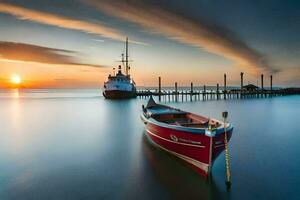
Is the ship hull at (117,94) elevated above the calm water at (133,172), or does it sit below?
above

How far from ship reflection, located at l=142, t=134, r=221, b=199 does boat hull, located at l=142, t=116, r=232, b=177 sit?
1.16ft

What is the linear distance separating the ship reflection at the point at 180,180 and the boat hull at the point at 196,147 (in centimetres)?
A: 35

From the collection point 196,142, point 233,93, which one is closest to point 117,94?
point 233,93

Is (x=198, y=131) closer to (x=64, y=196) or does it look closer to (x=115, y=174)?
(x=115, y=174)

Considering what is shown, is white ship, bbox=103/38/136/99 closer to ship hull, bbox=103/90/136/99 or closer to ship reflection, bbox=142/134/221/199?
ship hull, bbox=103/90/136/99

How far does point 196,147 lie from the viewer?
336 inches

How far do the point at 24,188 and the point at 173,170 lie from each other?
5925mm

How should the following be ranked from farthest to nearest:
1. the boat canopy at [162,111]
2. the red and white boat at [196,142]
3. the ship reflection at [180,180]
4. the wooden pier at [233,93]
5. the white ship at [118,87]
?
the wooden pier at [233,93], the white ship at [118,87], the boat canopy at [162,111], the red and white boat at [196,142], the ship reflection at [180,180]

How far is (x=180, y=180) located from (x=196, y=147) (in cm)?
145

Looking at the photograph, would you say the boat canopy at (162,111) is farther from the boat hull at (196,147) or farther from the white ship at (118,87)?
the white ship at (118,87)

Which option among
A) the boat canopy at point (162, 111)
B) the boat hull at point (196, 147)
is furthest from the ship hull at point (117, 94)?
the boat hull at point (196, 147)

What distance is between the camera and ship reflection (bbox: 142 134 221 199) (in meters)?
7.53

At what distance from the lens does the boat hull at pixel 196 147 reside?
8.11 meters

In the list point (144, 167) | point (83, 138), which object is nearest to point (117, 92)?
point (83, 138)
